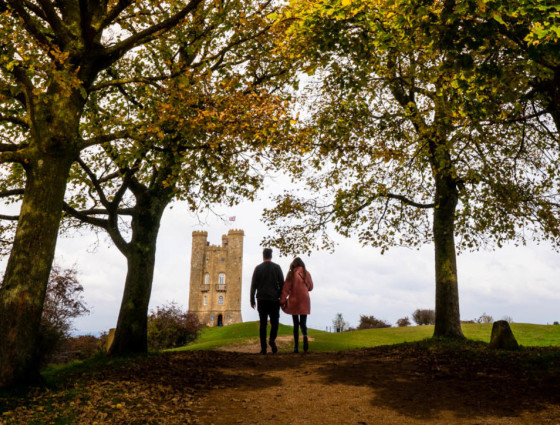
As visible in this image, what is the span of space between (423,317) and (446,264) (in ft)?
97.9

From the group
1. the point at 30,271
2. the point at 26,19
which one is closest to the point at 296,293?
the point at 30,271

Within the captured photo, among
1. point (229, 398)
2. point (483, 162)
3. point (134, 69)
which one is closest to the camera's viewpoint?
point (229, 398)

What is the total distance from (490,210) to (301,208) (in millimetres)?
7211

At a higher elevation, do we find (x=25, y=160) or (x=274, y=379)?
(x=25, y=160)

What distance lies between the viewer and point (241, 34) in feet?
44.9

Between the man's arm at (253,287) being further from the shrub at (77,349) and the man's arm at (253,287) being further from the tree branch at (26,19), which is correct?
the shrub at (77,349)

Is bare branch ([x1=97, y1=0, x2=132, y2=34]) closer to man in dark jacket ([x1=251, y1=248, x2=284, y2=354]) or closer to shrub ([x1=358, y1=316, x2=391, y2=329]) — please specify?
man in dark jacket ([x1=251, y1=248, x2=284, y2=354])

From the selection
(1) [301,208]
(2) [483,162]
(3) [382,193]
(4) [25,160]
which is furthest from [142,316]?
(2) [483,162]

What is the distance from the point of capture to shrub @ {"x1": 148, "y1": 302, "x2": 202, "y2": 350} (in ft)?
91.5

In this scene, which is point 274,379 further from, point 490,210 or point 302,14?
point 490,210

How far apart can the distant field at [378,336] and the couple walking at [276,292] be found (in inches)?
283

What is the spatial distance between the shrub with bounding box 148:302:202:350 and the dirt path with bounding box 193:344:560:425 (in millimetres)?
17450

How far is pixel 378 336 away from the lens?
26.8 m

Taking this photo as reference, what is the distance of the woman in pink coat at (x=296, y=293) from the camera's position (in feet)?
45.3
